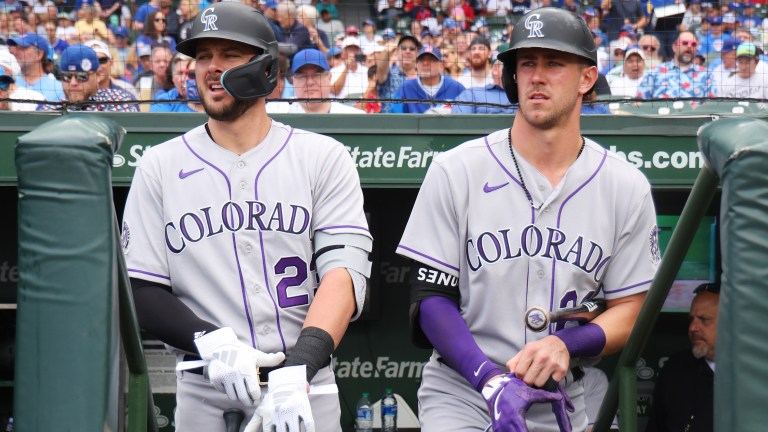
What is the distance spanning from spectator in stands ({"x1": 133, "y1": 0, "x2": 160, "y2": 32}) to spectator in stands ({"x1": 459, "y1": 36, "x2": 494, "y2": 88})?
2490 mm

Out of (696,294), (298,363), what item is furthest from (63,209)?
(696,294)

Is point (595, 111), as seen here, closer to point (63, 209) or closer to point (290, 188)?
point (290, 188)

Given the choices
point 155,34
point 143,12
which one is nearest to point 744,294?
point 155,34

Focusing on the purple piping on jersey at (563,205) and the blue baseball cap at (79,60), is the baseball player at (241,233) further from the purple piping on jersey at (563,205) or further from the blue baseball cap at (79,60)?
the blue baseball cap at (79,60)

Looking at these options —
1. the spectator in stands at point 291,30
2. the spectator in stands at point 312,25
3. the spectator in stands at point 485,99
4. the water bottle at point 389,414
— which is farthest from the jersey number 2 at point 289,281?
the spectator in stands at point 312,25

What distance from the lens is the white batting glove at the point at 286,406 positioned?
2268mm

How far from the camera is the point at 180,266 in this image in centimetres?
279

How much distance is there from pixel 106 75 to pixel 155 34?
51.3 inches

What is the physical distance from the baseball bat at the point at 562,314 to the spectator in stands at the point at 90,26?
4960 mm

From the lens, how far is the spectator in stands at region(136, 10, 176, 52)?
21.8 ft

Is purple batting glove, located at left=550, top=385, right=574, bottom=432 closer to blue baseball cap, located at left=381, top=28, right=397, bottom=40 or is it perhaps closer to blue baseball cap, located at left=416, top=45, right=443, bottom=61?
blue baseball cap, located at left=416, top=45, right=443, bottom=61

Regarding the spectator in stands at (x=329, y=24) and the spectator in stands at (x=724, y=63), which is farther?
the spectator in stands at (x=329, y=24)

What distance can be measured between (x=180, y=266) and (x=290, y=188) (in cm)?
37

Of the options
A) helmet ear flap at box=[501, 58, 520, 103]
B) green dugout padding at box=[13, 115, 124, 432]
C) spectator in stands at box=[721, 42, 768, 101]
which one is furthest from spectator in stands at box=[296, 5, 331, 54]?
green dugout padding at box=[13, 115, 124, 432]
